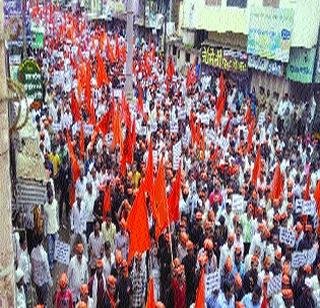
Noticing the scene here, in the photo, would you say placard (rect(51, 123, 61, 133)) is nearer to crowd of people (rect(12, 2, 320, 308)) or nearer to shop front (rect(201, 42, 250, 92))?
crowd of people (rect(12, 2, 320, 308))

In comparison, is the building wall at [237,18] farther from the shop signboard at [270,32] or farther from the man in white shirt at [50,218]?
the man in white shirt at [50,218]

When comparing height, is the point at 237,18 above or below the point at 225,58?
above

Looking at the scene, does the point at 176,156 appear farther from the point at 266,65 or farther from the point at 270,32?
the point at 266,65

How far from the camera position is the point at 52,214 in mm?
9312

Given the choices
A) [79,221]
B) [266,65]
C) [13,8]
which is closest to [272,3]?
[266,65]

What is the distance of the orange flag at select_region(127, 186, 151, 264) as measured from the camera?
7512 mm

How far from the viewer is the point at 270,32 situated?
20656 mm

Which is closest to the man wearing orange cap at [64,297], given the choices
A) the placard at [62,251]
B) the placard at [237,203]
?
the placard at [62,251]

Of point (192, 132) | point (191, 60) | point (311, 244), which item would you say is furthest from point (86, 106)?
point (191, 60)

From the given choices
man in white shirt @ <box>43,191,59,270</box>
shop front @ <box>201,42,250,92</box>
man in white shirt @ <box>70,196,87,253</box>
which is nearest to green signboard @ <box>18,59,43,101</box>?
man in white shirt @ <box>70,196,87,253</box>

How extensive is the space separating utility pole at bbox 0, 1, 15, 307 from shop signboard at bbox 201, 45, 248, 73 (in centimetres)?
2103

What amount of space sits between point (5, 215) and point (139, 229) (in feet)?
15.9

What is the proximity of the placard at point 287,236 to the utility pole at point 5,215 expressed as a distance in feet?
21.3

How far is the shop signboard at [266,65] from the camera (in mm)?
20672
